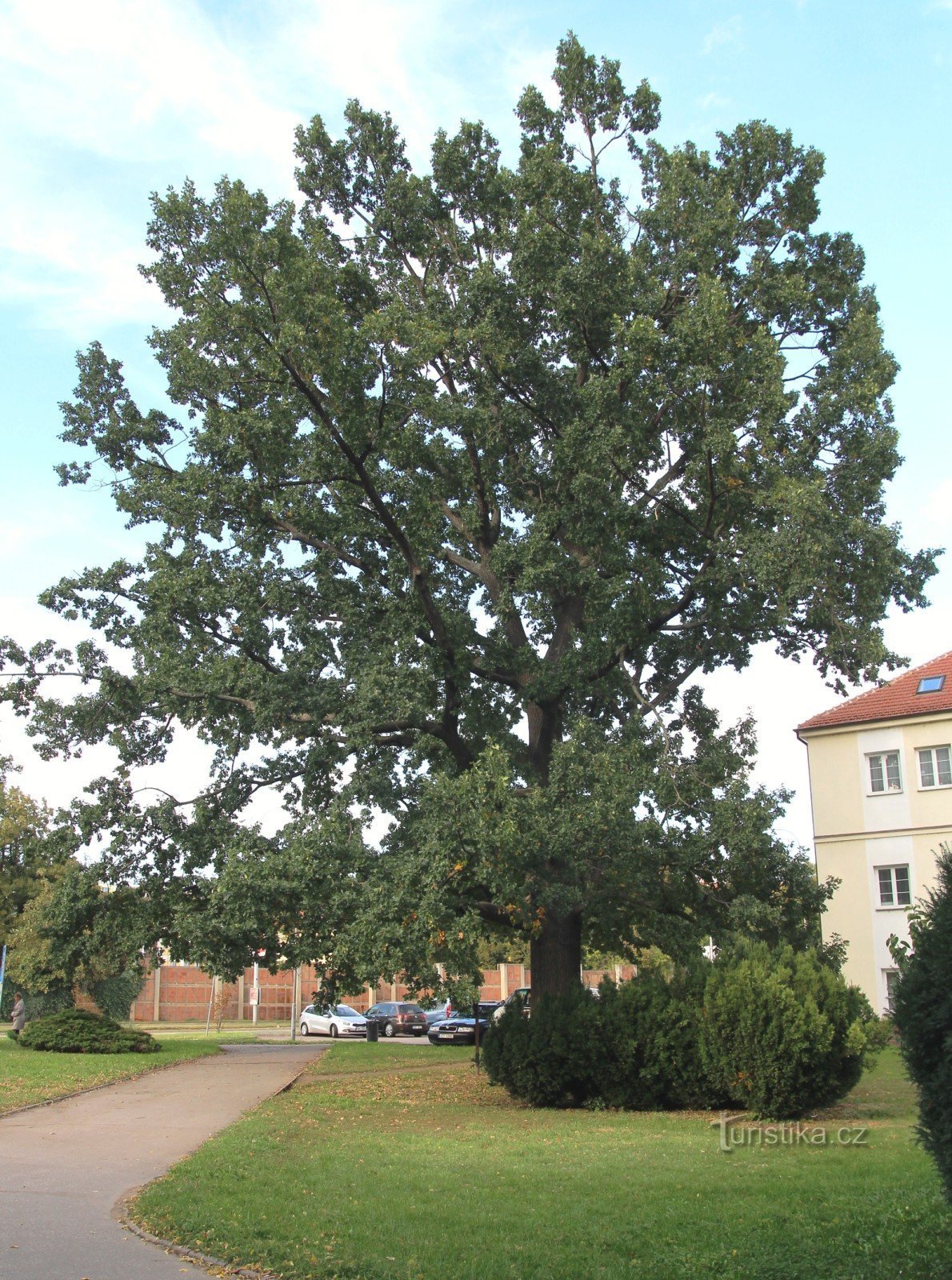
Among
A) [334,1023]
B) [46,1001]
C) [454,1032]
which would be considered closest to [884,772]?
[454,1032]

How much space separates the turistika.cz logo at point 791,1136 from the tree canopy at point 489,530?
3.83m

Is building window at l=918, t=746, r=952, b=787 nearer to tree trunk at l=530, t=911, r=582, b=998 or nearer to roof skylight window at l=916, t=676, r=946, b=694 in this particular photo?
roof skylight window at l=916, t=676, r=946, b=694

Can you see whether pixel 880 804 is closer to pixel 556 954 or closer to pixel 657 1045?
pixel 556 954

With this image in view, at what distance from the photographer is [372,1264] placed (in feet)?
22.3

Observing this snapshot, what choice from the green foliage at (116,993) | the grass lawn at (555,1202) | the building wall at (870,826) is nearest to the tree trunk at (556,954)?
the grass lawn at (555,1202)

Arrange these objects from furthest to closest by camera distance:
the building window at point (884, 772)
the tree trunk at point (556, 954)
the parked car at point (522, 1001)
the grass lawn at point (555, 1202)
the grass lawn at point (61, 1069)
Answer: the building window at point (884, 772)
the tree trunk at point (556, 954)
the parked car at point (522, 1001)
the grass lawn at point (61, 1069)
the grass lawn at point (555, 1202)

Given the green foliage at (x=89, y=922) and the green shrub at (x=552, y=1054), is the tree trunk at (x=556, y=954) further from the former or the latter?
the green foliage at (x=89, y=922)

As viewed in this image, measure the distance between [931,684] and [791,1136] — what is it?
81.1 ft

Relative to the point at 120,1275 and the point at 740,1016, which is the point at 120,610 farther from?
the point at 120,1275

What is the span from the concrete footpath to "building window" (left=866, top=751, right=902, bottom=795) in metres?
20.4

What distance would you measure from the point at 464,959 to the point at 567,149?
45.9ft

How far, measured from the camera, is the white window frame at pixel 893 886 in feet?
109

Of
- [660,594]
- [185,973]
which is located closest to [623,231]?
[660,594]

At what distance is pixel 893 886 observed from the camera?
33.6m
